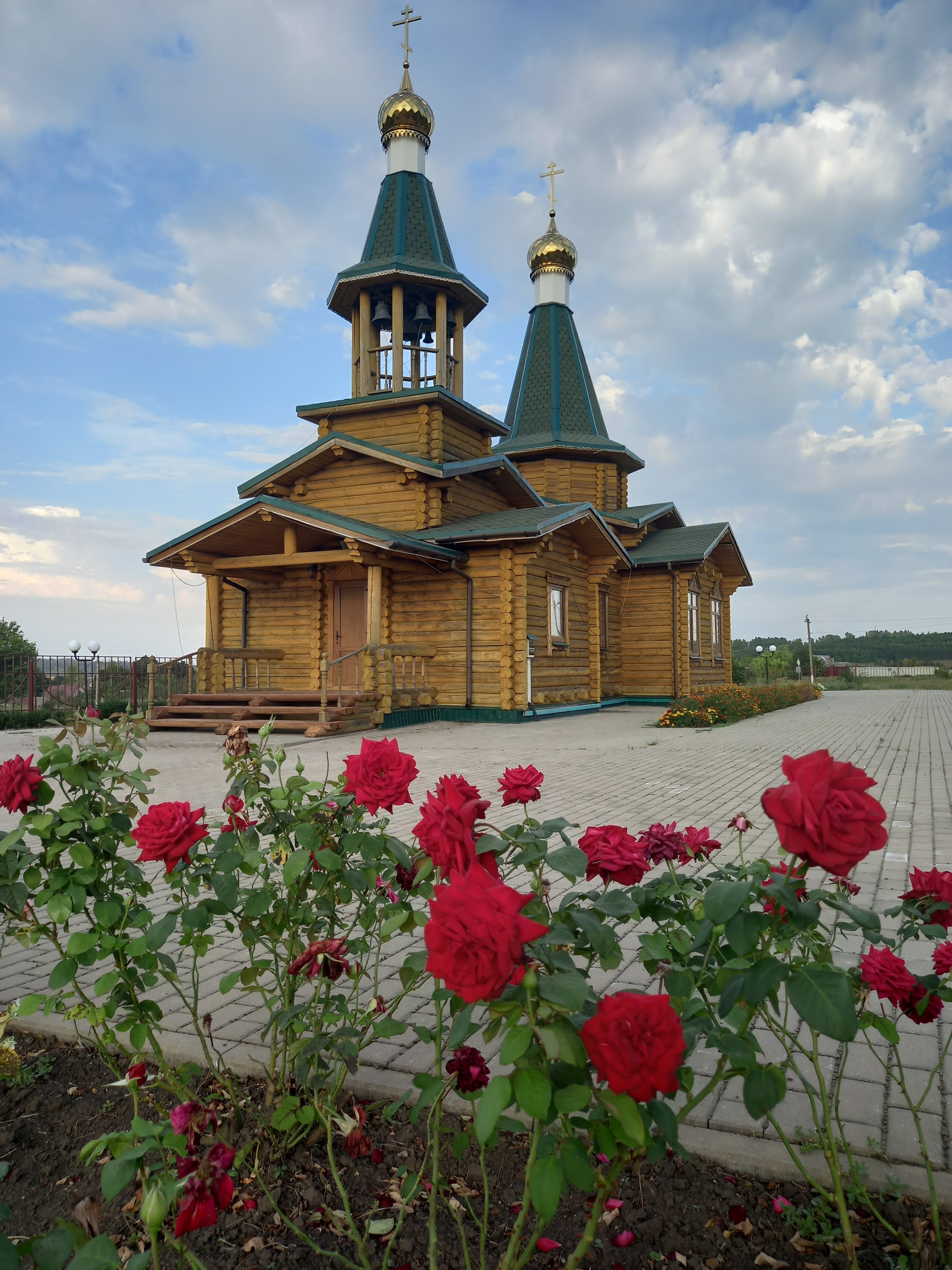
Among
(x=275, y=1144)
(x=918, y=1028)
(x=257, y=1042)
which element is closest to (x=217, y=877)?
(x=275, y=1144)

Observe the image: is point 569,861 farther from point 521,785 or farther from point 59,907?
point 59,907

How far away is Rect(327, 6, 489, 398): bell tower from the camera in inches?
666

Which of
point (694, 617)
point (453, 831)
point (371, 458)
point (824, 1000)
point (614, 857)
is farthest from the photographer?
point (694, 617)

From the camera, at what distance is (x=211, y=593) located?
16.2 m

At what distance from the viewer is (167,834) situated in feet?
6.28

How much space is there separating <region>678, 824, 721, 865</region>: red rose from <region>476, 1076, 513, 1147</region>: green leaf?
3.24 ft

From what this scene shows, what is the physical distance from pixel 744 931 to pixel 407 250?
62.6 ft

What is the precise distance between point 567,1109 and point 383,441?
16558mm

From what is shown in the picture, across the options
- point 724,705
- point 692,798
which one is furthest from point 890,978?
point 724,705

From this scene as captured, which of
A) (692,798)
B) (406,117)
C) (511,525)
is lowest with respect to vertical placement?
(692,798)

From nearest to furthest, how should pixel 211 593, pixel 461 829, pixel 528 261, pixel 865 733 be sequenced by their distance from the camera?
1. pixel 461 829
2. pixel 865 733
3. pixel 211 593
4. pixel 528 261

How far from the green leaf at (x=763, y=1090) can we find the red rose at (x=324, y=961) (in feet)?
2.95

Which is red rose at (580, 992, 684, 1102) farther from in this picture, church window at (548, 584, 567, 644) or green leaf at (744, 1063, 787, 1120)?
church window at (548, 584, 567, 644)

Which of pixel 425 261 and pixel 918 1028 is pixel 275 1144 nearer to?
pixel 918 1028
